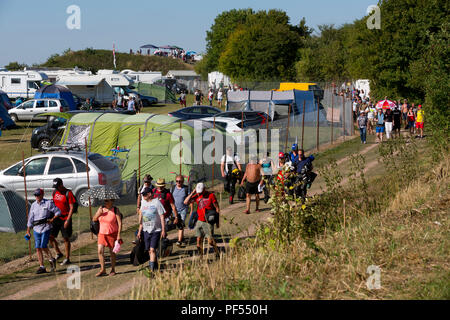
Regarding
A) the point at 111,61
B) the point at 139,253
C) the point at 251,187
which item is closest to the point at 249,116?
the point at 251,187

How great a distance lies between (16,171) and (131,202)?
10.4ft

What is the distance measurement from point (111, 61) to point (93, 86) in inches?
2105

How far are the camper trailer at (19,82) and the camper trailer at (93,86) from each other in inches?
96.4

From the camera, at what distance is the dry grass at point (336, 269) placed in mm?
7109

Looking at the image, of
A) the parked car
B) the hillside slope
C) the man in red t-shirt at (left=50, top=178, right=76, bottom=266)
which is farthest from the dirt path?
the hillside slope

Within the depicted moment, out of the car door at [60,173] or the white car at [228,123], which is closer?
the car door at [60,173]

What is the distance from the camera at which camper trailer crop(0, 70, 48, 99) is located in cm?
4591

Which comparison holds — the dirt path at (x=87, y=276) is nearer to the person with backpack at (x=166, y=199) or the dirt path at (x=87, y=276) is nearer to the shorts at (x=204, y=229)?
the shorts at (x=204, y=229)

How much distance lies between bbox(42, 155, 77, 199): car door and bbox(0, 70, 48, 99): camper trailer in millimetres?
33375

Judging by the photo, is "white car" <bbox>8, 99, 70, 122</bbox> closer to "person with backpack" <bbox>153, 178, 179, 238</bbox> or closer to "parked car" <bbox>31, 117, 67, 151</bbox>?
"parked car" <bbox>31, 117, 67, 151</bbox>

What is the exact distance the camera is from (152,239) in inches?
384

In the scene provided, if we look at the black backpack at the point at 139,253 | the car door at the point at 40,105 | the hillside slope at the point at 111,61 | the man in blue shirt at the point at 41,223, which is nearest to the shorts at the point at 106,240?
the black backpack at the point at 139,253

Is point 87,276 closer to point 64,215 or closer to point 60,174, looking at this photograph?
point 64,215

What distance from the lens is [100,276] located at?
32.9 feet
